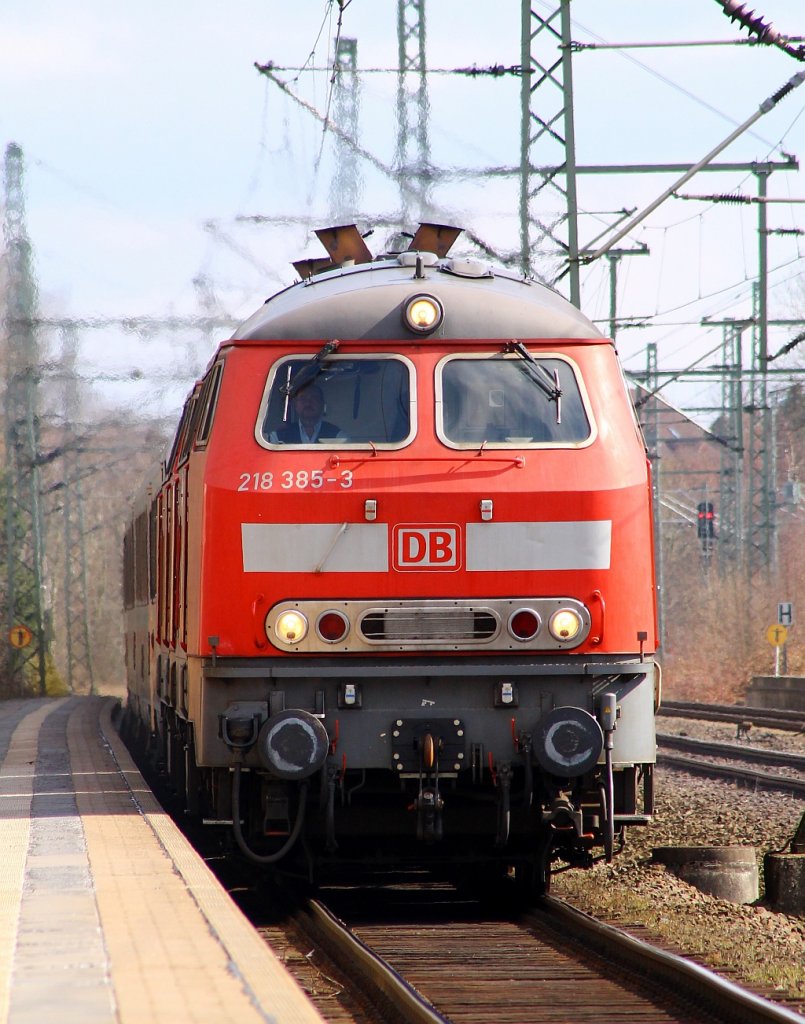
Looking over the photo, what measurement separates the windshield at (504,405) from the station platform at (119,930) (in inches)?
106

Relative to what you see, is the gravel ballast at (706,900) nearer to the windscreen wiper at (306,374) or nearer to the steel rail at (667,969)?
the steel rail at (667,969)

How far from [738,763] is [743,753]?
56 cm

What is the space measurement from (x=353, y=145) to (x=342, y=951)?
21041mm

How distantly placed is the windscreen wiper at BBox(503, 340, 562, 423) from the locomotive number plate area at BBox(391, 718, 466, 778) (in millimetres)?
1822

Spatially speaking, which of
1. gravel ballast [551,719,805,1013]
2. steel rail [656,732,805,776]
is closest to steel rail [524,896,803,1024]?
gravel ballast [551,719,805,1013]

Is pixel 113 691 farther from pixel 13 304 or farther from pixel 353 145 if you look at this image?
pixel 353 145

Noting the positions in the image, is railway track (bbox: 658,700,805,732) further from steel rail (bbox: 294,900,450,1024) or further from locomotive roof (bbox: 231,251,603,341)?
steel rail (bbox: 294,900,450,1024)

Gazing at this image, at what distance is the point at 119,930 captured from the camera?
17.6 ft

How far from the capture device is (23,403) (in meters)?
37.2

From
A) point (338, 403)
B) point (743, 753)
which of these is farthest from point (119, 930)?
point (743, 753)

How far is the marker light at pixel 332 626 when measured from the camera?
8.09 m

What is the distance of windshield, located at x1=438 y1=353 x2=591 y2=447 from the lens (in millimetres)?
8508

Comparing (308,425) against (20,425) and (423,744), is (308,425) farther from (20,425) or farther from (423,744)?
(20,425)

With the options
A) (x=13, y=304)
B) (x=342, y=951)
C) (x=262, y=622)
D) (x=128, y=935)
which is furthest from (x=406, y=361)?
(x=13, y=304)
